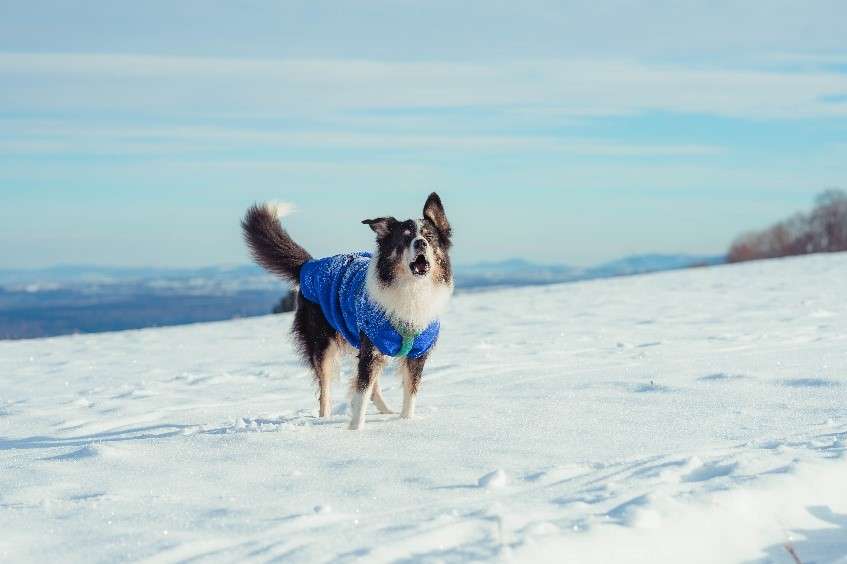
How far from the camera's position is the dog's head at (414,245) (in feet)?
19.1

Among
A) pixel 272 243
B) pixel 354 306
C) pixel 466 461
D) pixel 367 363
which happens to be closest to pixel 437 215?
pixel 354 306

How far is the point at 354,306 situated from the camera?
6.30 meters

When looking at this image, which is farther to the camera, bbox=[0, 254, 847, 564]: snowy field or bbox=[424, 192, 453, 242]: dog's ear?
bbox=[424, 192, 453, 242]: dog's ear

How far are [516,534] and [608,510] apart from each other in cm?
51

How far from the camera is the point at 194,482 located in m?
4.74

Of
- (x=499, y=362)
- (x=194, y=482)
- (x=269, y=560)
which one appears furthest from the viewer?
(x=499, y=362)

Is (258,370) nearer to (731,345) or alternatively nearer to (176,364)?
(176,364)

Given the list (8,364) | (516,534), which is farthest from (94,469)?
(8,364)

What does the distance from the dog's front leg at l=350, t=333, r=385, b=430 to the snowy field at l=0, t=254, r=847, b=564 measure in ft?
0.61

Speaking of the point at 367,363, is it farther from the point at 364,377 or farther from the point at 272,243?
the point at 272,243

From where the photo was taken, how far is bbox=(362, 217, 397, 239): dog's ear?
19.6 feet

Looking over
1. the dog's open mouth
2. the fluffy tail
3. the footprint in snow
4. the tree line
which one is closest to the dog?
the dog's open mouth

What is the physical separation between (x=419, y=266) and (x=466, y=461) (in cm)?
147

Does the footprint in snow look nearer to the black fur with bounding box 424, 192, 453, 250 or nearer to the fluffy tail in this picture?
the black fur with bounding box 424, 192, 453, 250
